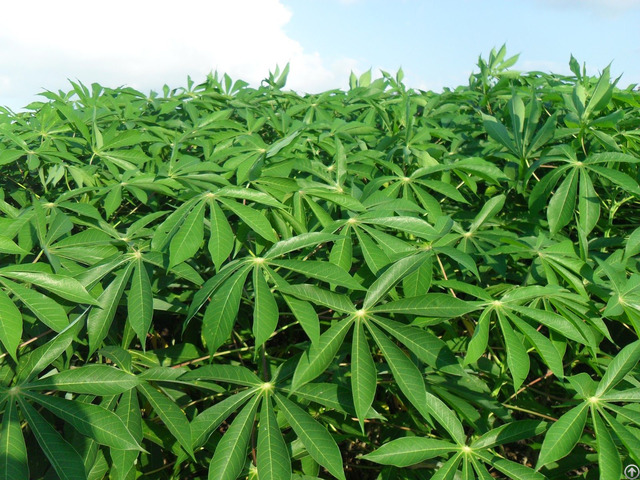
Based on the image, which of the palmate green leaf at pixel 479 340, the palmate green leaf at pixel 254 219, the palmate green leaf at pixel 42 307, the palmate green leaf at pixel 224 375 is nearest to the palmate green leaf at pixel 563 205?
the palmate green leaf at pixel 479 340

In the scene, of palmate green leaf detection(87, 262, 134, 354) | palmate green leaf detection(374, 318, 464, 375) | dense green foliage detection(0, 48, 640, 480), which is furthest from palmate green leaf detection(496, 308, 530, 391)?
palmate green leaf detection(87, 262, 134, 354)

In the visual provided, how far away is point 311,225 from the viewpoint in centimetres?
182

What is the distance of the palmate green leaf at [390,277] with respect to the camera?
140 centimetres

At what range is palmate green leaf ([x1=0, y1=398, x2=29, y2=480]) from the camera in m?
1.21

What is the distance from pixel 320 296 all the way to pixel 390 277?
0.18 meters

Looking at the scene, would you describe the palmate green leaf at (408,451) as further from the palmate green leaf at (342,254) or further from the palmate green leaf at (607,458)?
the palmate green leaf at (342,254)

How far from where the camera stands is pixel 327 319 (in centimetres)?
167

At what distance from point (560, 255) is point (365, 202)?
23.0 inches

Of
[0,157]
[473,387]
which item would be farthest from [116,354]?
[0,157]

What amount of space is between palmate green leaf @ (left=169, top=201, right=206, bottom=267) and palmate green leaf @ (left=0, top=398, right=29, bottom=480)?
0.49 metres

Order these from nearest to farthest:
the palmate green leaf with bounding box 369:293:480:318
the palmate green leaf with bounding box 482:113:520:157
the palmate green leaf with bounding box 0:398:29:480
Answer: the palmate green leaf with bounding box 0:398:29:480, the palmate green leaf with bounding box 369:293:480:318, the palmate green leaf with bounding box 482:113:520:157

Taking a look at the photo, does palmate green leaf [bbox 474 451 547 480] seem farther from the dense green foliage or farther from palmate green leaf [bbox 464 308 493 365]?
palmate green leaf [bbox 464 308 493 365]

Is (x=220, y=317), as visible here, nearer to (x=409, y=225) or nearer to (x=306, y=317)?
(x=306, y=317)

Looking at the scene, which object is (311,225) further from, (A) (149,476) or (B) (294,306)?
(A) (149,476)
